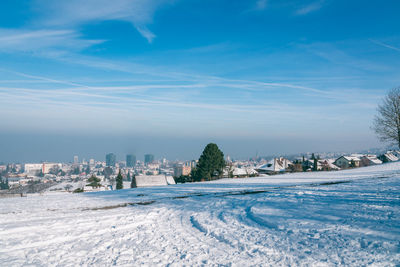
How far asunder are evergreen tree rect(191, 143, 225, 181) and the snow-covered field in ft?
76.7

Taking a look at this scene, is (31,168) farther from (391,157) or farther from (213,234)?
(213,234)

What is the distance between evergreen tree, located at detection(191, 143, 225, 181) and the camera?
3362cm

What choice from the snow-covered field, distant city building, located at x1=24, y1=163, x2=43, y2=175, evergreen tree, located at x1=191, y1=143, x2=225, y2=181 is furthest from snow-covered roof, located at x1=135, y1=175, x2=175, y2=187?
distant city building, located at x1=24, y1=163, x2=43, y2=175

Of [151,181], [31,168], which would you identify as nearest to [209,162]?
[151,181]

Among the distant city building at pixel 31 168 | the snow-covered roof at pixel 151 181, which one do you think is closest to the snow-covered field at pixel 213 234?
the snow-covered roof at pixel 151 181

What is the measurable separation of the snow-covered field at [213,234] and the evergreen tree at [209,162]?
2338cm

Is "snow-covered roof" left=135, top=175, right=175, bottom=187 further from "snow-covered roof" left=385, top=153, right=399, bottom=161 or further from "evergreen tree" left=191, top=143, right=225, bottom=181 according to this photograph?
"snow-covered roof" left=385, top=153, right=399, bottom=161

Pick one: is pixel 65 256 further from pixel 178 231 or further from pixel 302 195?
pixel 302 195

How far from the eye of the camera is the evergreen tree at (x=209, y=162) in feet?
110

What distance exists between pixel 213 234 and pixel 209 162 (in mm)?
27179

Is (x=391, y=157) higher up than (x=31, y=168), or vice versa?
(x=391, y=157)

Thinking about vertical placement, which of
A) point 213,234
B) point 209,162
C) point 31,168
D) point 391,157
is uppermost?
point 209,162

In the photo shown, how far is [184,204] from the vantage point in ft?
36.3

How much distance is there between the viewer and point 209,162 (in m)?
33.8
